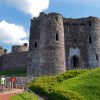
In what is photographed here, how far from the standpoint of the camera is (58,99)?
977 inches

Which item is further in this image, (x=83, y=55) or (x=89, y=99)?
(x=83, y=55)

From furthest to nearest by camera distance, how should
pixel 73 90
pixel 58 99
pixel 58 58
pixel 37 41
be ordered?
pixel 37 41, pixel 58 58, pixel 73 90, pixel 58 99

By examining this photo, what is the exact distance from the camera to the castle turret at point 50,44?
46.4m

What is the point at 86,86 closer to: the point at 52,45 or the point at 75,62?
the point at 52,45

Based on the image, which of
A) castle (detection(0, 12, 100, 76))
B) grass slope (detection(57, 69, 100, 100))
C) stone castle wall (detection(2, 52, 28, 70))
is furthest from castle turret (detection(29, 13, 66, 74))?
grass slope (detection(57, 69, 100, 100))

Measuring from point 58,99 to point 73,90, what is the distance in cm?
301

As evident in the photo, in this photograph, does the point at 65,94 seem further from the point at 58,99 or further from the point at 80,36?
the point at 80,36

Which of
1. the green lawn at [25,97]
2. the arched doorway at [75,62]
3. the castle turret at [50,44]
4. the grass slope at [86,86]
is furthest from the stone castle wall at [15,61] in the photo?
the green lawn at [25,97]

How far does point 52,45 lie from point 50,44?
1.09ft

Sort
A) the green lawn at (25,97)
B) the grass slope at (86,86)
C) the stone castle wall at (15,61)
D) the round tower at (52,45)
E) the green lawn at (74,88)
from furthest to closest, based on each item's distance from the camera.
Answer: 1. the stone castle wall at (15,61)
2. the round tower at (52,45)
3. the grass slope at (86,86)
4. the green lawn at (74,88)
5. the green lawn at (25,97)

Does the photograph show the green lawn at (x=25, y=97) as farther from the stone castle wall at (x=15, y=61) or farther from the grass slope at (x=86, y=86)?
the stone castle wall at (x=15, y=61)

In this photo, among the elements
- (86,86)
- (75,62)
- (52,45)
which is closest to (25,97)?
(86,86)

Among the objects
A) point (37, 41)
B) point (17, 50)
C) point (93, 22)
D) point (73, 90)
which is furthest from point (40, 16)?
point (73, 90)

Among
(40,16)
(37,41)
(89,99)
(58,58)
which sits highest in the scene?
(40,16)
